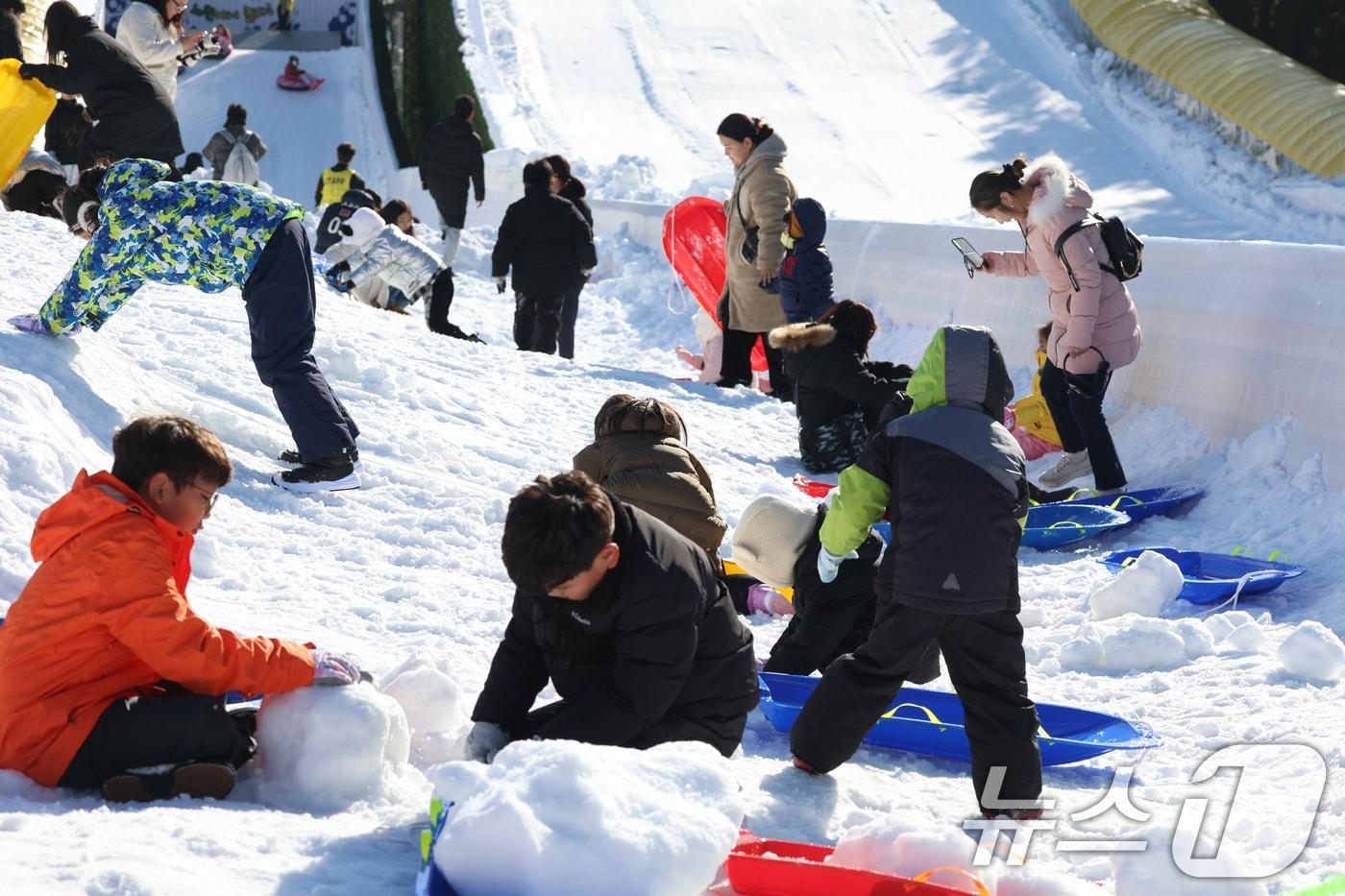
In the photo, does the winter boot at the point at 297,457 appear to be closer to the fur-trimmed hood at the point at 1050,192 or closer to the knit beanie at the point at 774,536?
the knit beanie at the point at 774,536

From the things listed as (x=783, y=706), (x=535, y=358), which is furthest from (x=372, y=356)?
(x=783, y=706)

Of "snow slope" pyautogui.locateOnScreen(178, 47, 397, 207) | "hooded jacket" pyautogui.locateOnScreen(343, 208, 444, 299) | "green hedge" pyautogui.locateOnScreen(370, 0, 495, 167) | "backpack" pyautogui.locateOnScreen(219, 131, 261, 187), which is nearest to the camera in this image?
"hooded jacket" pyautogui.locateOnScreen(343, 208, 444, 299)

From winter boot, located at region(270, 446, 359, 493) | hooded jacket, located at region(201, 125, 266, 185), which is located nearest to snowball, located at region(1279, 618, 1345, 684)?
winter boot, located at region(270, 446, 359, 493)

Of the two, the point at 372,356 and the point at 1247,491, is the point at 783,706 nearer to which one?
the point at 1247,491

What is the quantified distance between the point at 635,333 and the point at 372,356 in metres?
4.37

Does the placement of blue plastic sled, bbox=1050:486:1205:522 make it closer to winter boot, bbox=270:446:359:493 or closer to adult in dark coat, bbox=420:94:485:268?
winter boot, bbox=270:446:359:493

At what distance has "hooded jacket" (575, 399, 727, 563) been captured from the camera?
465 cm

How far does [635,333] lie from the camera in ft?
39.3

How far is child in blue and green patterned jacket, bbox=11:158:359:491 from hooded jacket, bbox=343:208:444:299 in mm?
4138

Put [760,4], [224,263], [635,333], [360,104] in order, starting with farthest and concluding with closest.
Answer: [360,104], [760,4], [635,333], [224,263]

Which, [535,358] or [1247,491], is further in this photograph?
[535,358]

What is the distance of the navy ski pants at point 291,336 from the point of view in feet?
18.5

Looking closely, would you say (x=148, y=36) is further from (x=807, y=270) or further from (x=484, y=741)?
(x=484, y=741)

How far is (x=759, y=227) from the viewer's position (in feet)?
29.5
